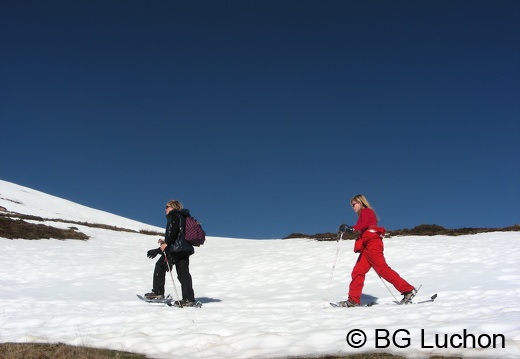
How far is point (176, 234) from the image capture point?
874 centimetres

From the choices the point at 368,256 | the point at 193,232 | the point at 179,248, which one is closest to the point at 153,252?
the point at 179,248

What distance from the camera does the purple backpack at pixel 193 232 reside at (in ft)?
28.8

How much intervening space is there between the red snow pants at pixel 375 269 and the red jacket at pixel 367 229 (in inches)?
2.8

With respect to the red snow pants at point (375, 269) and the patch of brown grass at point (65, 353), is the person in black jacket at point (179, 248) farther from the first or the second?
the patch of brown grass at point (65, 353)

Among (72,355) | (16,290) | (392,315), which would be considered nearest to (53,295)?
(16,290)

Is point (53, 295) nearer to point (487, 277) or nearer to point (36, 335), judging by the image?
point (36, 335)

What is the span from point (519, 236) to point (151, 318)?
597 inches

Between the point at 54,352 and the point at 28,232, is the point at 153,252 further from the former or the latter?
the point at 28,232

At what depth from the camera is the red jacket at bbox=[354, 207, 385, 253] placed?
26.3 ft

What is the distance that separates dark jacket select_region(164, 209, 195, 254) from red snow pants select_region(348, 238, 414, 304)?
3305 mm

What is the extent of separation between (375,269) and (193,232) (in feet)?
11.9

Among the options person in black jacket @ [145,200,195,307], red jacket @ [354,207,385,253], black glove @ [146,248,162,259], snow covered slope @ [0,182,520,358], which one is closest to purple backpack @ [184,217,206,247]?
person in black jacket @ [145,200,195,307]

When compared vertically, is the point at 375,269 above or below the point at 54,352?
above

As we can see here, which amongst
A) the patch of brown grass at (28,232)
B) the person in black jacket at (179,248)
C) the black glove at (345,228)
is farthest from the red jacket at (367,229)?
the patch of brown grass at (28,232)
